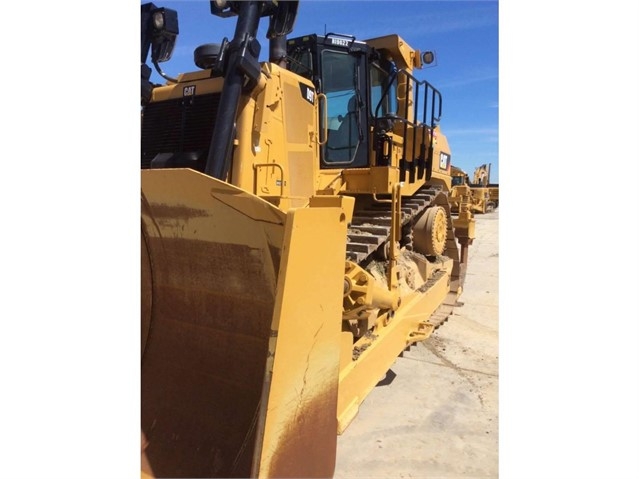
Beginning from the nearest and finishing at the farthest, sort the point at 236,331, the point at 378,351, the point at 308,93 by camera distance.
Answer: the point at 236,331 < the point at 378,351 < the point at 308,93

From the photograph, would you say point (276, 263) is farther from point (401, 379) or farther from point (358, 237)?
point (401, 379)

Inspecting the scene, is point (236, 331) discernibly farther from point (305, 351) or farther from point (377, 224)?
point (377, 224)

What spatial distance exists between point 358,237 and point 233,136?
1.12 metres

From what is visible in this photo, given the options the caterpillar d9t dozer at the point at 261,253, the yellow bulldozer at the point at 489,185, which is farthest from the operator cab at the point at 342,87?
the yellow bulldozer at the point at 489,185

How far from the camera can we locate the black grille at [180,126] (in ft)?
7.19

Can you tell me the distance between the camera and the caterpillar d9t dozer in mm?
1466

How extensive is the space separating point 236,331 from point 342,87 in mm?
2115

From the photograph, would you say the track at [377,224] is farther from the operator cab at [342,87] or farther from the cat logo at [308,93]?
the cat logo at [308,93]

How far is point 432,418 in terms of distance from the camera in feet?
9.27

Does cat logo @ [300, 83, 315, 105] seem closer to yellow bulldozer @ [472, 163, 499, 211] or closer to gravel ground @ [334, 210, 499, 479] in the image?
yellow bulldozer @ [472, 163, 499, 211]

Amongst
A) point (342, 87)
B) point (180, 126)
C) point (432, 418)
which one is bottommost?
point (432, 418)

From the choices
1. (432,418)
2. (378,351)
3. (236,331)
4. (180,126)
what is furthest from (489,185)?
(236,331)

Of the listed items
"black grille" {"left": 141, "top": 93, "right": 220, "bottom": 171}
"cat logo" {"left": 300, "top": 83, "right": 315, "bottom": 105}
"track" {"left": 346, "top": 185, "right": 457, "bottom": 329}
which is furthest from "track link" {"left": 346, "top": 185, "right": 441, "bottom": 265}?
"black grille" {"left": 141, "top": 93, "right": 220, "bottom": 171}

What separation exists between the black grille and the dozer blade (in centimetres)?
57
